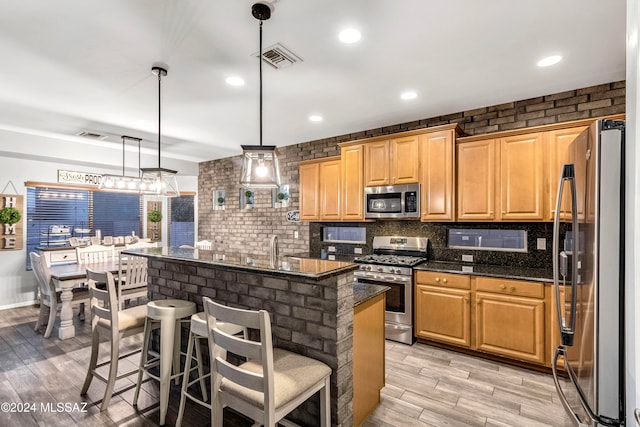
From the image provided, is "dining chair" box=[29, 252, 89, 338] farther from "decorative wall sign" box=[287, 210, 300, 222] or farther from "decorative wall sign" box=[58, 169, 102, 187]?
"decorative wall sign" box=[287, 210, 300, 222]

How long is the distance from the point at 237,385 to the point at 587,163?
74.4 inches

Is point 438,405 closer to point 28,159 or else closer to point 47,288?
point 47,288

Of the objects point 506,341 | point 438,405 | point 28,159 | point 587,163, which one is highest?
point 28,159

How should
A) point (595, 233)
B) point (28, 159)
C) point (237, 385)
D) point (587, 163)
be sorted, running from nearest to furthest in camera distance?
1. point (595, 233)
2. point (587, 163)
3. point (237, 385)
4. point (28, 159)

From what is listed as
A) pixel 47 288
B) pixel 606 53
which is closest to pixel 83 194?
pixel 47 288

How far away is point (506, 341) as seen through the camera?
287cm

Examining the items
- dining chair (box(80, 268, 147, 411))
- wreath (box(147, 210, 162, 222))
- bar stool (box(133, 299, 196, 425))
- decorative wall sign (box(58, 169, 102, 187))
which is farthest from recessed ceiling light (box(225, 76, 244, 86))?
wreath (box(147, 210, 162, 222))

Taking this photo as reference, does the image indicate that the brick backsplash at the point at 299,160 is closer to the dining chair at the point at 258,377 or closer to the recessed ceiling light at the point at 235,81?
the recessed ceiling light at the point at 235,81

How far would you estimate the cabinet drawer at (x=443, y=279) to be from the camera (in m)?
3.07

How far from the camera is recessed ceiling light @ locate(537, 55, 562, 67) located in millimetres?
2393

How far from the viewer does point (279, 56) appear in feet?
7.69

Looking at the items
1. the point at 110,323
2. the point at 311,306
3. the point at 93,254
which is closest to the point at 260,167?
the point at 311,306

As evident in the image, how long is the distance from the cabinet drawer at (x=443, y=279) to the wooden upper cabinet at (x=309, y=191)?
177cm

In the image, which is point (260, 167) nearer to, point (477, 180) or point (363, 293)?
point (363, 293)
